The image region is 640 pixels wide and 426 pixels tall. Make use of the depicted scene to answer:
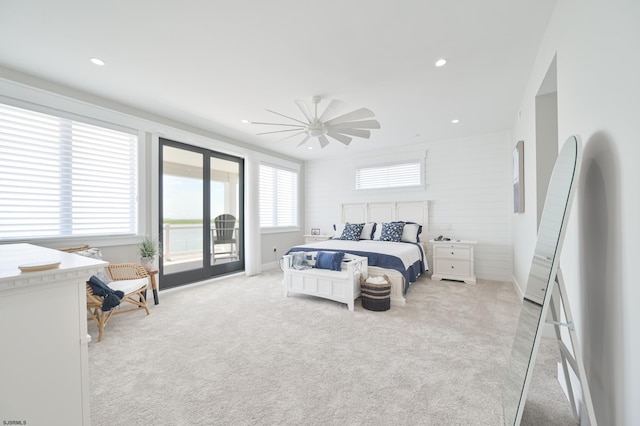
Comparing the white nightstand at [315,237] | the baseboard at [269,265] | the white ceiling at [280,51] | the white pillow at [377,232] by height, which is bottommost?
the baseboard at [269,265]

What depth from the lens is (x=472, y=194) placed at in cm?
485

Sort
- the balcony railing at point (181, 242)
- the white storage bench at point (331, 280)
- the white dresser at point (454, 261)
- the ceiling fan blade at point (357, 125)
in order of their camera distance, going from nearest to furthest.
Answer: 1. the ceiling fan blade at point (357, 125)
2. the white storage bench at point (331, 280)
3. the balcony railing at point (181, 242)
4. the white dresser at point (454, 261)

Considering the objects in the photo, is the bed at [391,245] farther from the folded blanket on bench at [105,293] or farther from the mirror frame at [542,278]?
Result: the folded blanket on bench at [105,293]

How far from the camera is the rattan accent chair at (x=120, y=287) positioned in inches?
100.0

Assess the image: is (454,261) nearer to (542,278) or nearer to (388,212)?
(388,212)

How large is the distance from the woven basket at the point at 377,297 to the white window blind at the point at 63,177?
3256mm

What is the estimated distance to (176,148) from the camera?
14.0 feet

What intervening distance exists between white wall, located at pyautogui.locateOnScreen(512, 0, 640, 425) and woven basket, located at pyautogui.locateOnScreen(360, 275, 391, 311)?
174cm

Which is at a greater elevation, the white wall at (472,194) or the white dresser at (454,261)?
the white wall at (472,194)

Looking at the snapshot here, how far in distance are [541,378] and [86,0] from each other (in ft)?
13.8

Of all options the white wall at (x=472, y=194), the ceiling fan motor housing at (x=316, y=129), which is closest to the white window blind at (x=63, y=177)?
the ceiling fan motor housing at (x=316, y=129)

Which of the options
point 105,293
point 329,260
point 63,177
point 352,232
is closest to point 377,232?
point 352,232

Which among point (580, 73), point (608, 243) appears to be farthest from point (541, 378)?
point (580, 73)

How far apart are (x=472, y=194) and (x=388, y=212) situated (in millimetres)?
1587
